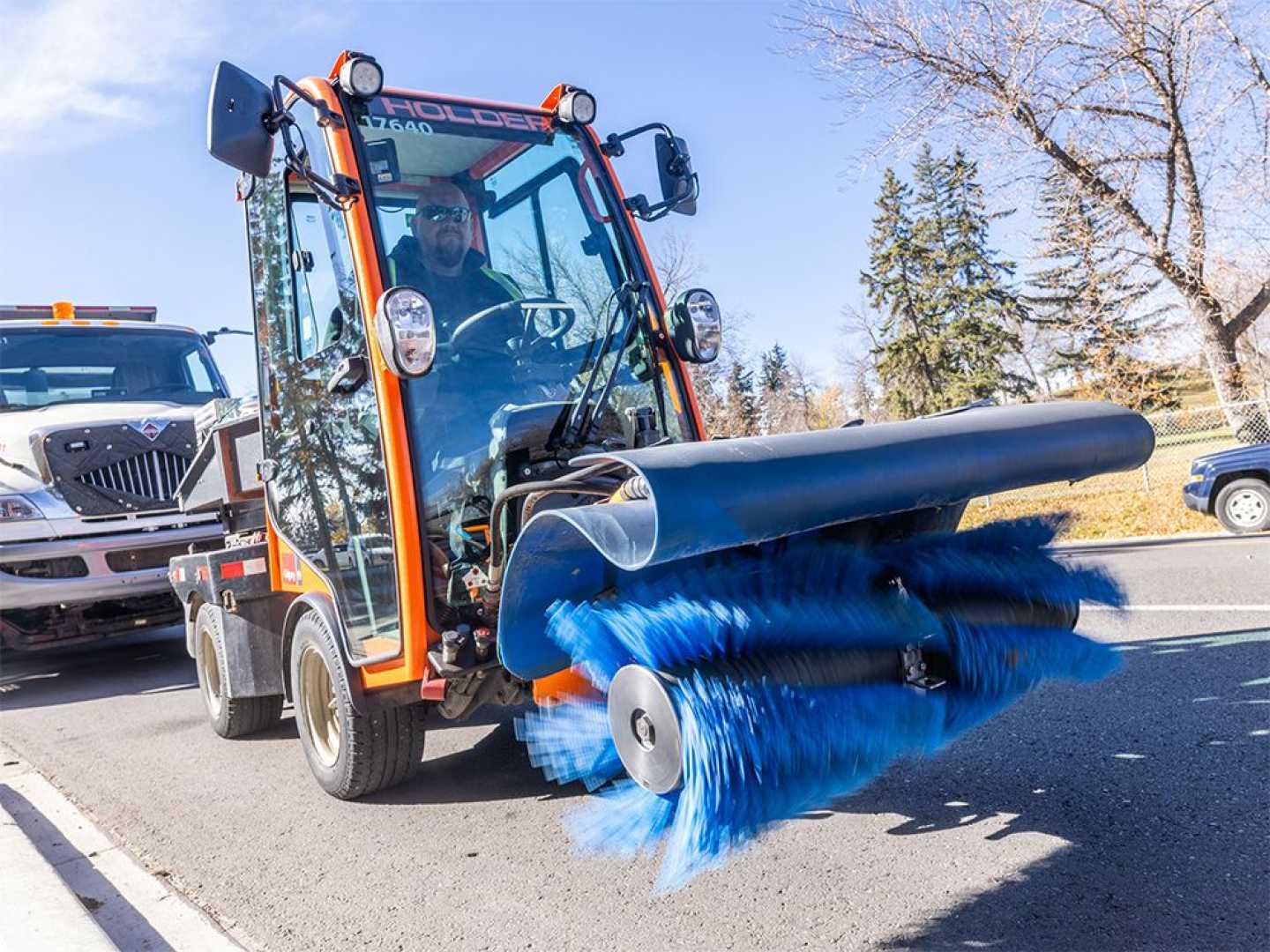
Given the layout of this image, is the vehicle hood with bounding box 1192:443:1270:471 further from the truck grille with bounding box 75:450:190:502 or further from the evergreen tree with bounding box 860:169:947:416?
the evergreen tree with bounding box 860:169:947:416

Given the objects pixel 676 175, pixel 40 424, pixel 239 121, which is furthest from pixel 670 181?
pixel 40 424

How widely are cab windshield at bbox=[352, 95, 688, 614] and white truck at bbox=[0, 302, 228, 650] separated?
504cm

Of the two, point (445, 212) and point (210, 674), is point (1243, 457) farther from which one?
point (210, 674)

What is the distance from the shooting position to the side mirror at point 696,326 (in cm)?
414

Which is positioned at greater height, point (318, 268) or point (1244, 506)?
point (318, 268)

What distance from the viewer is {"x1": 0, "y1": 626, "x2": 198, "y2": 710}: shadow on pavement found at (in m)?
7.82

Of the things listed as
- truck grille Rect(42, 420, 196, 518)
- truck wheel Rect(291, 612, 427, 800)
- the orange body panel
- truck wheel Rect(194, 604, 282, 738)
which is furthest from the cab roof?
the orange body panel

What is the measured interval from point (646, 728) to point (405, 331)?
1.71 meters

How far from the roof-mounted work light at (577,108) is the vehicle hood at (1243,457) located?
9.70 metres

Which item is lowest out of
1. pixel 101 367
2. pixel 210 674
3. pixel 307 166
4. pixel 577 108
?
pixel 210 674

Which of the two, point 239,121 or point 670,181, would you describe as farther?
point 670,181

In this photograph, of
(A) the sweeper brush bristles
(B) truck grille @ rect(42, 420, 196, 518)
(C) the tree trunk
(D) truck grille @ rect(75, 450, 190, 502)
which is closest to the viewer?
(A) the sweeper brush bristles

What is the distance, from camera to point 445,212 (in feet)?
13.8

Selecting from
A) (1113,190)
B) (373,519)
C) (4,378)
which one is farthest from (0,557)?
(1113,190)
